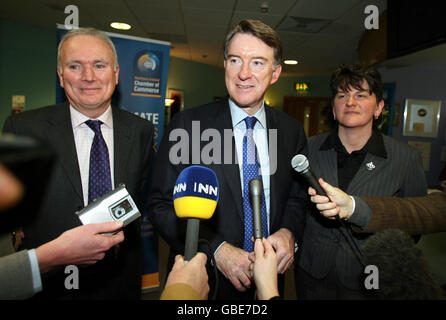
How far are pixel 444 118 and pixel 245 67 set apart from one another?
7.41 m

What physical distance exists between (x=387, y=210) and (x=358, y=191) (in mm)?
240

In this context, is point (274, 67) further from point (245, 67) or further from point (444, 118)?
point (444, 118)

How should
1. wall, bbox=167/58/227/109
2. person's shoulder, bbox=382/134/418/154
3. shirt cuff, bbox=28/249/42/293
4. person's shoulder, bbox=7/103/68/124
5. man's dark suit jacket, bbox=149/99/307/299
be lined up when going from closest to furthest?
shirt cuff, bbox=28/249/42/293, man's dark suit jacket, bbox=149/99/307/299, person's shoulder, bbox=7/103/68/124, person's shoulder, bbox=382/134/418/154, wall, bbox=167/58/227/109

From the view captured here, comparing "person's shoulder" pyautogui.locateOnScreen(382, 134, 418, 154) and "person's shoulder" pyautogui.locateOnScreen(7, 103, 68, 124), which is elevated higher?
"person's shoulder" pyautogui.locateOnScreen(7, 103, 68, 124)

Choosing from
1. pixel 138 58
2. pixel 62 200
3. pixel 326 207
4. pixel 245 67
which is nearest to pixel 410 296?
pixel 326 207

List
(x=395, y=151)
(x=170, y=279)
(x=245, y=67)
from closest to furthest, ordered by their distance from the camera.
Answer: (x=170, y=279) < (x=245, y=67) < (x=395, y=151)

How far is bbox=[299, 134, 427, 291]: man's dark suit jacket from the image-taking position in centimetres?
152

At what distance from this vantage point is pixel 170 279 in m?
0.74

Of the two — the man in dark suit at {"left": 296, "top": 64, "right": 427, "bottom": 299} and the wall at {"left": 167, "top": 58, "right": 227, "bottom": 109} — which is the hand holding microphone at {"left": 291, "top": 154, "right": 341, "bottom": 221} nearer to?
the man in dark suit at {"left": 296, "top": 64, "right": 427, "bottom": 299}

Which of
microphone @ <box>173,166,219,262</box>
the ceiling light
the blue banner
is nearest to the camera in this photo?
microphone @ <box>173,166,219,262</box>

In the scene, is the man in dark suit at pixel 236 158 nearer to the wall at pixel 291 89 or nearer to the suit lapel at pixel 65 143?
the suit lapel at pixel 65 143

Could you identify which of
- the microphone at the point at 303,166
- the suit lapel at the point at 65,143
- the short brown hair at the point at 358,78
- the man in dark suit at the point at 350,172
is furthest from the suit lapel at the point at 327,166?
the suit lapel at the point at 65,143

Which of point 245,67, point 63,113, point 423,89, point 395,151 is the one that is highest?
point 423,89

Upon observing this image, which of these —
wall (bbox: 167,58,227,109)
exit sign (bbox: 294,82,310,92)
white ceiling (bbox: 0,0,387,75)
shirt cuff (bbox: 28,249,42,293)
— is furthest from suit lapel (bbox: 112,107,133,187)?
exit sign (bbox: 294,82,310,92)
